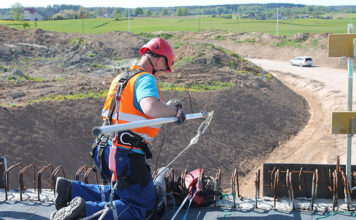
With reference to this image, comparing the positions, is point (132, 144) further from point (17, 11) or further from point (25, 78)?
point (17, 11)

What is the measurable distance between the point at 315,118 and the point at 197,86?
6049 mm

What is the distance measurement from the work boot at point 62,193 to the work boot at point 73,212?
0.37m

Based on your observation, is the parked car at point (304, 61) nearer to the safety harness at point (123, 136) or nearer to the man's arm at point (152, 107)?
the safety harness at point (123, 136)

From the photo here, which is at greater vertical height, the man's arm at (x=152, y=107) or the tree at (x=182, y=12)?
the tree at (x=182, y=12)

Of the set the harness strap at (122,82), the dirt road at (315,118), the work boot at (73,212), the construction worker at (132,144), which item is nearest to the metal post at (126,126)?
the construction worker at (132,144)

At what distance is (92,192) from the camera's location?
5055 mm

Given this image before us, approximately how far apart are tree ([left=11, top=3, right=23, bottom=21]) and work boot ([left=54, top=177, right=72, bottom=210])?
3441 inches

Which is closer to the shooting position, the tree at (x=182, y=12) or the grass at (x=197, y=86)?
the grass at (x=197, y=86)

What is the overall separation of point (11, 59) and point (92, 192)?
77.2 ft

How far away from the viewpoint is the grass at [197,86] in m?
20.0

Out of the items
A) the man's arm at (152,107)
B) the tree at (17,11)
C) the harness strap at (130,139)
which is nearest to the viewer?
the man's arm at (152,107)

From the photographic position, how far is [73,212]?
171 inches

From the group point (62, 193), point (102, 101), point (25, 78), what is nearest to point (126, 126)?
point (62, 193)

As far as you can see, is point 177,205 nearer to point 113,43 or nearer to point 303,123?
point 303,123
